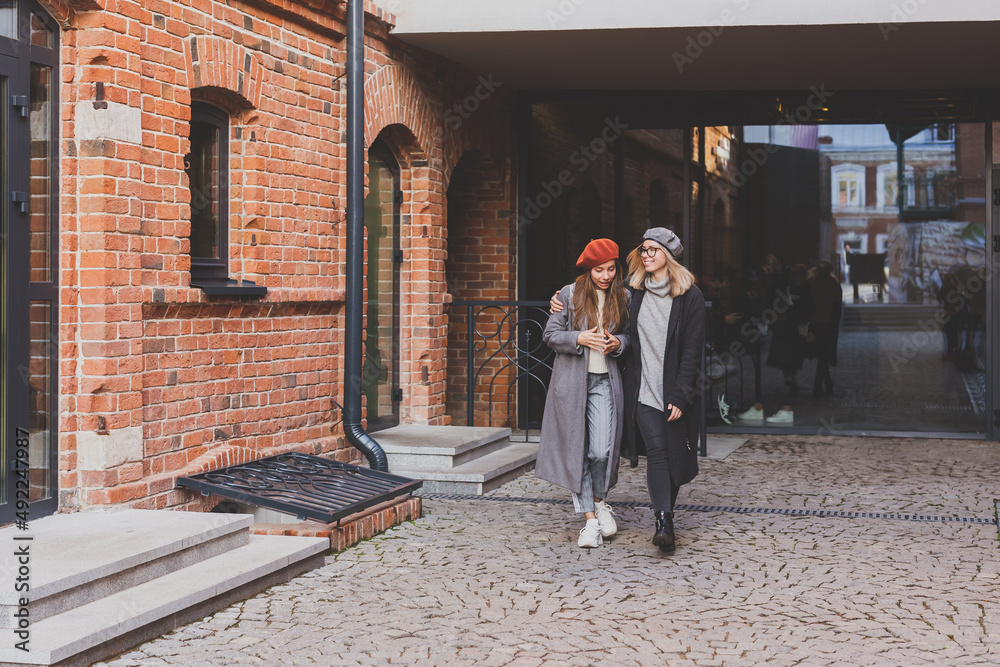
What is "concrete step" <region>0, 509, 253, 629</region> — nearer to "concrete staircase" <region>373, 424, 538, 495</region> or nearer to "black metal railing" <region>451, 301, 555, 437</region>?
"concrete staircase" <region>373, 424, 538, 495</region>

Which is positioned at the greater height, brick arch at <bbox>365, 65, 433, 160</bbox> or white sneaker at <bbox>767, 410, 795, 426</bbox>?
brick arch at <bbox>365, 65, 433, 160</bbox>

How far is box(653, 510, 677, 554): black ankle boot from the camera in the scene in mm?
5727

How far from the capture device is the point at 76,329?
17.8 feet

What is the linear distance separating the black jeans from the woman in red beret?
18 centimetres

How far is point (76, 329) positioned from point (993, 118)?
8.38m

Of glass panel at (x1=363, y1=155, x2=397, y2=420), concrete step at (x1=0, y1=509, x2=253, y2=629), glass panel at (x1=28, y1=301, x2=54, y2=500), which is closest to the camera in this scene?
concrete step at (x1=0, y1=509, x2=253, y2=629)

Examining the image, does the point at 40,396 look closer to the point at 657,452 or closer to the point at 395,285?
the point at 657,452

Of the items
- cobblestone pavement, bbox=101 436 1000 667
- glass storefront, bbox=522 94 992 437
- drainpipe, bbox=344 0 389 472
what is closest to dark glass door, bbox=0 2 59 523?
cobblestone pavement, bbox=101 436 1000 667

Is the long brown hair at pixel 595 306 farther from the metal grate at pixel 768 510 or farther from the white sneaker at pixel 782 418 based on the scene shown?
the white sneaker at pixel 782 418

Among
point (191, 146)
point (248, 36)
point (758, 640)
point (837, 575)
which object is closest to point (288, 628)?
point (758, 640)

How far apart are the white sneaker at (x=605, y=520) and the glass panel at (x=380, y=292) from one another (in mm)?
2874

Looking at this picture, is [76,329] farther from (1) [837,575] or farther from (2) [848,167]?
(2) [848,167]

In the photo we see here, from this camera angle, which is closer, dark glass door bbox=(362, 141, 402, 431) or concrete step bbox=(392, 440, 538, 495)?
concrete step bbox=(392, 440, 538, 495)

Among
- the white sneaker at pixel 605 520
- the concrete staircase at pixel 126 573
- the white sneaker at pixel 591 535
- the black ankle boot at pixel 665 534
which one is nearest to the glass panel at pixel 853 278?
the white sneaker at pixel 605 520
